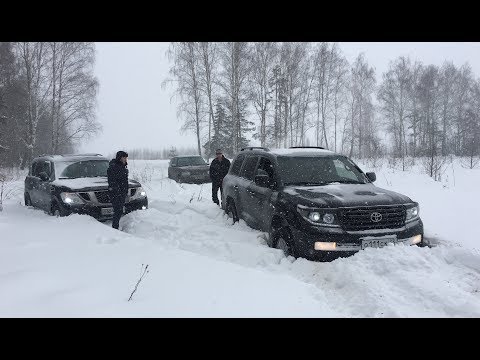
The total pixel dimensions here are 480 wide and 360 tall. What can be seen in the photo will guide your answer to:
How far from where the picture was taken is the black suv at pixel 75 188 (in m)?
8.21

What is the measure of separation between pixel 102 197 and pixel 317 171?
15.9 ft

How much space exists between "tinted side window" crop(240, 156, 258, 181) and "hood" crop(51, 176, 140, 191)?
2.85 m

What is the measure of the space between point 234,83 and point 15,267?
22.5 meters

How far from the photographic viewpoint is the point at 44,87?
26.8 metres

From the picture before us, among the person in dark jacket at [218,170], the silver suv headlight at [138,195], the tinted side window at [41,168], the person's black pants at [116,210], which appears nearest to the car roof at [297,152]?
the person's black pants at [116,210]

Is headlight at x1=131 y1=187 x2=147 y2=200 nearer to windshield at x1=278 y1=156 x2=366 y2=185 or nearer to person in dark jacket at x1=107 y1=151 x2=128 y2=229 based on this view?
person in dark jacket at x1=107 y1=151 x2=128 y2=229

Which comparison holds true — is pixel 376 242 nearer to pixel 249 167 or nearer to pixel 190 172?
pixel 249 167

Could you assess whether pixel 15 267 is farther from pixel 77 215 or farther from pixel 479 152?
pixel 479 152

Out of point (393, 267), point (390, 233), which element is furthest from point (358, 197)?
point (393, 267)

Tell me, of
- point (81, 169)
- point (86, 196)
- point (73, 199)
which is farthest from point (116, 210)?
point (81, 169)

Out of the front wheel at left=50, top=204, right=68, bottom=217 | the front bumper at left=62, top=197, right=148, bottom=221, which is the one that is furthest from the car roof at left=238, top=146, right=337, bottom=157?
the front wheel at left=50, top=204, right=68, bottom=217

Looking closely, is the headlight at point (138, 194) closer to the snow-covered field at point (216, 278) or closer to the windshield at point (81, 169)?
the windshield at point (81, 169)

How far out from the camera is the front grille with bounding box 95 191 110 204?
8328 mm

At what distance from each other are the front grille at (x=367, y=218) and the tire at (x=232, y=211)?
343 centimetres
